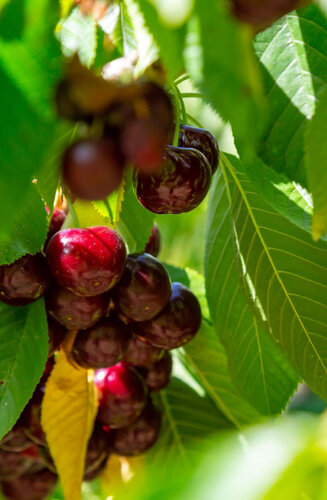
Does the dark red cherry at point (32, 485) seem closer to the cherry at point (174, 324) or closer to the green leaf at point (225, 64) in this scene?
the cherry at point (174, 324)

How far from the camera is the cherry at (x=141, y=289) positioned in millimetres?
965

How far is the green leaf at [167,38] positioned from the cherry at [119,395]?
0.77 metres

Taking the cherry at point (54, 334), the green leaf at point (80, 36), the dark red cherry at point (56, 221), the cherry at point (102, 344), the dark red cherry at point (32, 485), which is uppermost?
the green leaf at point (80, 36)

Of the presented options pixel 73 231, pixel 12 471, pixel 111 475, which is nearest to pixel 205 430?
pixel 111 475

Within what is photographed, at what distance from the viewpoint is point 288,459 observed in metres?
0.33

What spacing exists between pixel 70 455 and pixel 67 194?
408 millimetres

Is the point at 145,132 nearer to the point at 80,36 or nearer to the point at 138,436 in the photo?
the point at 80,36

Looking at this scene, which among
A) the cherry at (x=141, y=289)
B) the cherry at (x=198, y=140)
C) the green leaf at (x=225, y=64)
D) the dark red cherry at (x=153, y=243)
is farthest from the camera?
the dark red cherry at (x=153, y=243)

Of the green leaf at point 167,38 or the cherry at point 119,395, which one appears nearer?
the green leaf at point 167,38

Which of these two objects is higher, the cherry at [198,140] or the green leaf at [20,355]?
the cherry at [198,140]

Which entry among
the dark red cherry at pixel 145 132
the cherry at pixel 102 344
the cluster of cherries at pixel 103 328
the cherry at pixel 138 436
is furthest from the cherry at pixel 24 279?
the dark red cherry at pixel 145 132

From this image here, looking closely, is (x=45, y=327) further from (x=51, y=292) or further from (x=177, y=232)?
(x=177, y=232)

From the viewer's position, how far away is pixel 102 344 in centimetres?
100

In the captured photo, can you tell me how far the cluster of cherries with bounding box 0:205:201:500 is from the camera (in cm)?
90
